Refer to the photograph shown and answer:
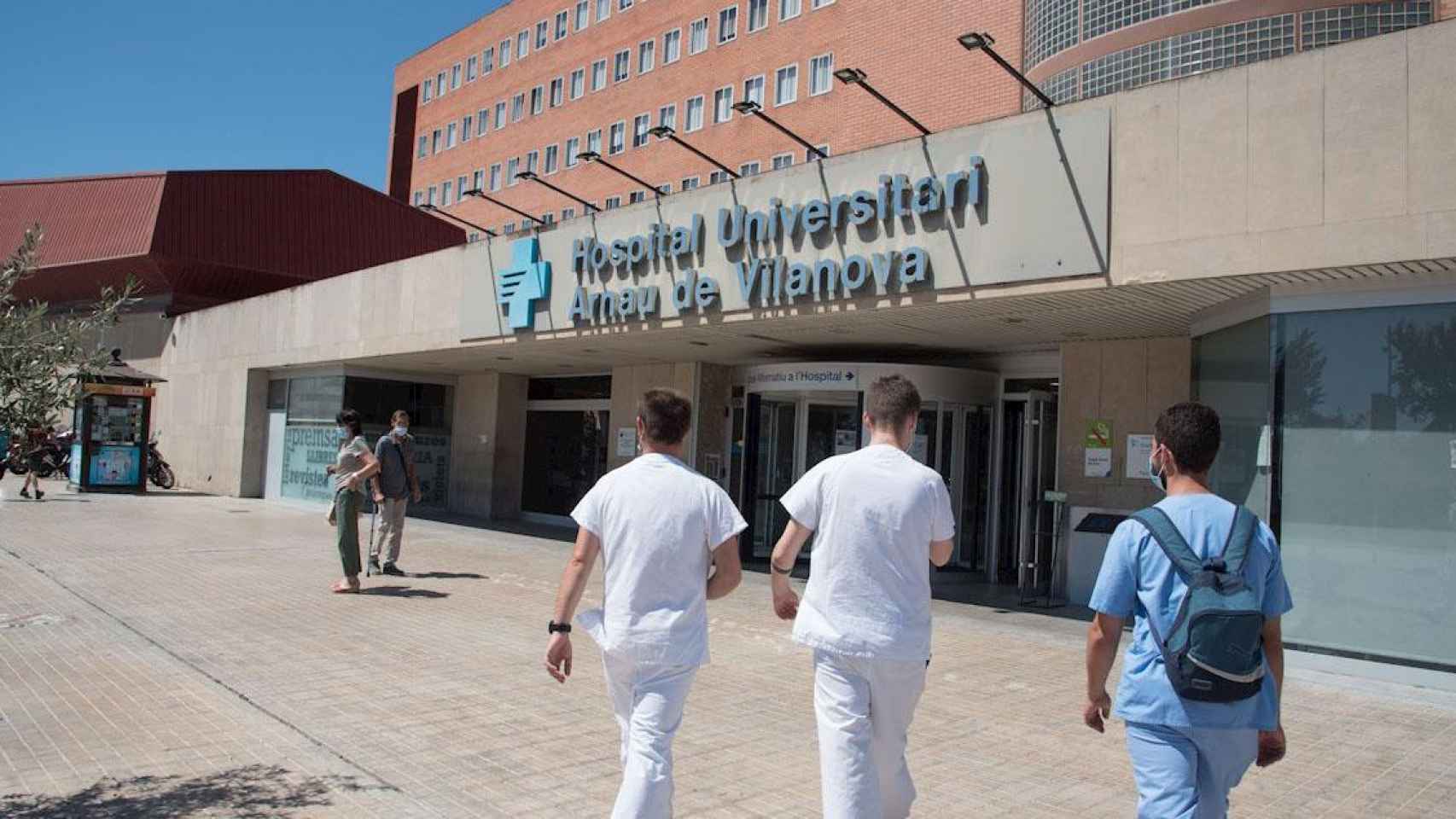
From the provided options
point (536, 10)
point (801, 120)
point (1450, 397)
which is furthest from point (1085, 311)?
point (536, 10)

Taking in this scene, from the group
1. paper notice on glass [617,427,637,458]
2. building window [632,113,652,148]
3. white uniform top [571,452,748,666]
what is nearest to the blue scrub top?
white uniform top [571,452,748,666]

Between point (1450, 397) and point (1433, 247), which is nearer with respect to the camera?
point (1433, 247)

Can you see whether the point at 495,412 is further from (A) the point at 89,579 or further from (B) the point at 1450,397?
(B) the point at 1450,397

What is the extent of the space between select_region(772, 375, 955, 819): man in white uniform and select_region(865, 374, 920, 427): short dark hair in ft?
0.42

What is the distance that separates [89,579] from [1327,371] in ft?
38.2

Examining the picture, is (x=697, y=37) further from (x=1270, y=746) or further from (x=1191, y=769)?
(x=1191, y=769)

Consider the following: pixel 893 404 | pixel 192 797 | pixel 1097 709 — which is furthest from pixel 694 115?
pixel 1097 709

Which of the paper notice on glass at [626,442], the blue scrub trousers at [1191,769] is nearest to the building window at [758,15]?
the paper notice on glass at [626,442]

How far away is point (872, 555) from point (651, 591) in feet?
2.52

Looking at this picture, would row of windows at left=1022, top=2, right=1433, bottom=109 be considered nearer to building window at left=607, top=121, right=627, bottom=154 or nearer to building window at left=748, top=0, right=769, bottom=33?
building window at left=748, top=0, right=769, bottom=33

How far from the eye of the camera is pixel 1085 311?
10055 mm

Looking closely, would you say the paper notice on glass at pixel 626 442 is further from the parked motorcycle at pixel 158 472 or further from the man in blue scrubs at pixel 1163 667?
the man in blue scrubs at pixel 1163 667

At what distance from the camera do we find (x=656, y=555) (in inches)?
143

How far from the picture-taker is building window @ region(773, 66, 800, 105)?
33969mm
